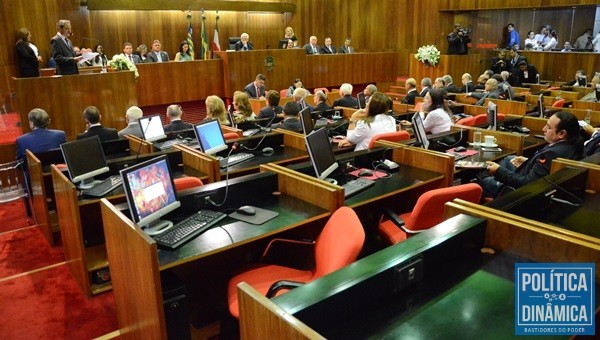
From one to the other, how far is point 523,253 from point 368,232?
5.27 ft

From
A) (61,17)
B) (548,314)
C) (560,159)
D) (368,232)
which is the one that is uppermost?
(61,17)

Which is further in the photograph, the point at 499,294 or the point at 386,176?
the point at 386,176

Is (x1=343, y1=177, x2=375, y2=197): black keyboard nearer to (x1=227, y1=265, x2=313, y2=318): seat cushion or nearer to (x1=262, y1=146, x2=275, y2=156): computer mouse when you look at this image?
(x1=227, y1=265, x2=313, y2=318): seat cushion

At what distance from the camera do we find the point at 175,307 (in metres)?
2.31

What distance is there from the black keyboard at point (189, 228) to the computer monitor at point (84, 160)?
120cm

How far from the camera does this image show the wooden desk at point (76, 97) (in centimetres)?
627

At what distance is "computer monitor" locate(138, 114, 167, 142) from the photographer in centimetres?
495

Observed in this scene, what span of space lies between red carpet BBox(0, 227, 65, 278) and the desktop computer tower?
6.89ft

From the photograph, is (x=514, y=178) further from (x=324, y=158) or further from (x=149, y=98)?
(x=149, y=98)

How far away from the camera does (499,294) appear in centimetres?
182

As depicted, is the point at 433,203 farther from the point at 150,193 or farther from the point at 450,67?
the point at 450,67

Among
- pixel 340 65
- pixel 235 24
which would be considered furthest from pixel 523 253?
pixel 235 24

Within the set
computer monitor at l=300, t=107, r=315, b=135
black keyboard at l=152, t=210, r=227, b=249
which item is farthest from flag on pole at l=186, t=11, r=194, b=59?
black keyboard at l=152, t=210, r=227, b=249

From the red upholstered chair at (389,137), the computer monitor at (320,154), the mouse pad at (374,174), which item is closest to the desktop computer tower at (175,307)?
the computer monitor at (320,154)
